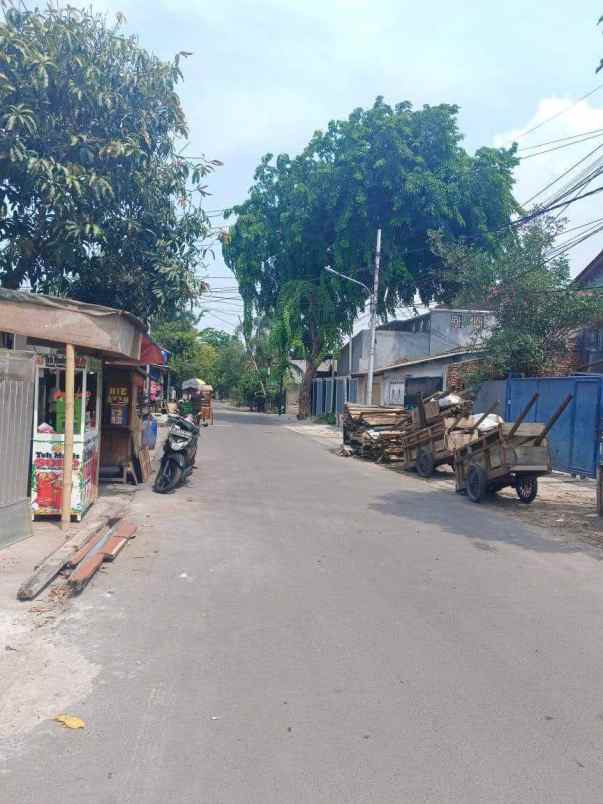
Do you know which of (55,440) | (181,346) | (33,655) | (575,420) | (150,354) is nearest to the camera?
(33,655)

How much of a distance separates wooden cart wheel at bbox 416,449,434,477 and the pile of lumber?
217cm

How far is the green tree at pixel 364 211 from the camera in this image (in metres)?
34.0

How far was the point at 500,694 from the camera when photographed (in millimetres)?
4504

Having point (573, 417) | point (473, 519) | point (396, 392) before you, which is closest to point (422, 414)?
point (573, 417)

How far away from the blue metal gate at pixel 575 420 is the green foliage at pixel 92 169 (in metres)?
9.06

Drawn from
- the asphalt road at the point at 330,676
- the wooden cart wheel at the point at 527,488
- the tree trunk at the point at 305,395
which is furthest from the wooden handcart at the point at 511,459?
the tree trunk at the point at 305,395

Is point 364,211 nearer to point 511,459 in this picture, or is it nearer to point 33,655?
point 511,459

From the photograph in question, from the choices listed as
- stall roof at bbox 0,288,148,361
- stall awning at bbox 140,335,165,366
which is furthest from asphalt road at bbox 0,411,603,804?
stall awning at bbox 140,335,165,366

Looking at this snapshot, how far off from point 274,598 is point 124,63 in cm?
911

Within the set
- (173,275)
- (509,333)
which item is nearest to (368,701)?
(173,275)

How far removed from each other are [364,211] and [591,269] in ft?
43.3

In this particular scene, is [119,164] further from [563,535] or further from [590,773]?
[590,773]

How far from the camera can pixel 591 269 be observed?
2378cm

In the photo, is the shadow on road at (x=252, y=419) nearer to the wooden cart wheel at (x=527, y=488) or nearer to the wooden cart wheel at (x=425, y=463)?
the wooden cart wheel at (x=425, y=463)
